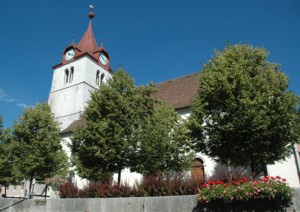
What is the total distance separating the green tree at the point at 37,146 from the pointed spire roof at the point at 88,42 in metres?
24.0

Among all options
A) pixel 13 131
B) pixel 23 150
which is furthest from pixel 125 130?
pixel 13 131

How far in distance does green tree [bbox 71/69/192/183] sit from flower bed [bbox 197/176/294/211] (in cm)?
829

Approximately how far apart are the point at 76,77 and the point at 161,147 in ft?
95.8

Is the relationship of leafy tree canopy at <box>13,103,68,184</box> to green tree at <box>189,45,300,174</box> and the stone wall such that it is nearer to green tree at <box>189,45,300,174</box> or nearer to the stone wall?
the stone wall

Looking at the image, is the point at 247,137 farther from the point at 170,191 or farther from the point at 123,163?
the point at 123,163

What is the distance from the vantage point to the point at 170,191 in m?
10.8

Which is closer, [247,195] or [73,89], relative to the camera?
[247,195]

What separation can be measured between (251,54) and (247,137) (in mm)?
5445

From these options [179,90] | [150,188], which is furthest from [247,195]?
[179,90]

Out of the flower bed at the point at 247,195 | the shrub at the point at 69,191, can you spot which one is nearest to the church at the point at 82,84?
the shrub at the point at 69,191

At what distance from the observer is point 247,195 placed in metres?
8.30

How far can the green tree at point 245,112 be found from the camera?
569 inches

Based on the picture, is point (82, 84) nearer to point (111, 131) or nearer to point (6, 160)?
point (6, 160)

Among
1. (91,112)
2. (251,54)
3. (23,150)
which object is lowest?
(23,150)
